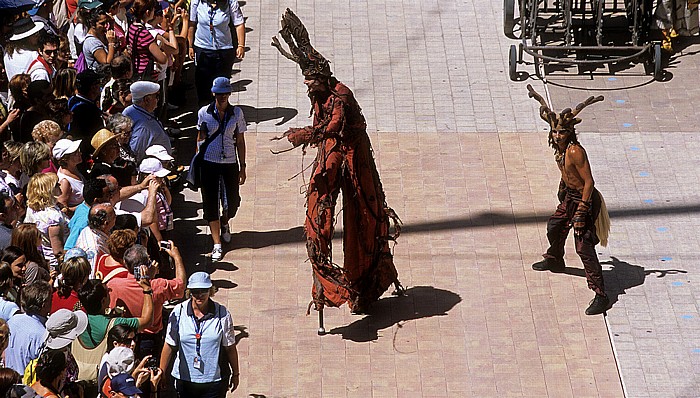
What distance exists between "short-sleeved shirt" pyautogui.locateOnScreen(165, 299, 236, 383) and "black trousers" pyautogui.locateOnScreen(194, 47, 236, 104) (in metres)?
6.25

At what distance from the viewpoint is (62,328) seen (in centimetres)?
756

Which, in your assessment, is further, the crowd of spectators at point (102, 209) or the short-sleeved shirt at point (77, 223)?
the short-sleeved shirt at point (77, 223)

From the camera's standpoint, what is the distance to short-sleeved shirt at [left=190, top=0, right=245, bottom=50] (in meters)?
14.0

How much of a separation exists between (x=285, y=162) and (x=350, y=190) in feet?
11.2

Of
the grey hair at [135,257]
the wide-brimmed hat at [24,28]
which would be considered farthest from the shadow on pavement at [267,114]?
the grey hair at [135,257]

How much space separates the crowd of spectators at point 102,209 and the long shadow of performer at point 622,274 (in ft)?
11.2

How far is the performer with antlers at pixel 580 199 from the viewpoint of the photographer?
10.4 meters

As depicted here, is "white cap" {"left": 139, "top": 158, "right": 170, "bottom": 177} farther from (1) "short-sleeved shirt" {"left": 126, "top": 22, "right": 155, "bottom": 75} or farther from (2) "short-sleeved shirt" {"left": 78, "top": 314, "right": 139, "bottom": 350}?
(1) "short-sleeved shirt" {"left": 126, "top": 22, "right": 155, "bottom": 75}

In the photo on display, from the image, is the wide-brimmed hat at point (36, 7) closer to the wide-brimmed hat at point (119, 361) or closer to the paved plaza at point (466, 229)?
the paved plaza at point (466, 229)

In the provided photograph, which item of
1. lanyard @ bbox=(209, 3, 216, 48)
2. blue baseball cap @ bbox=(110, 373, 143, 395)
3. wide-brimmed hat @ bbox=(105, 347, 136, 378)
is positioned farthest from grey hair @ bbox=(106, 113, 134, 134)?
blue baseball cap @ bbox=(110, 373, 143, 395)

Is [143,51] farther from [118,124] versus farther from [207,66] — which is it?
[118,124]

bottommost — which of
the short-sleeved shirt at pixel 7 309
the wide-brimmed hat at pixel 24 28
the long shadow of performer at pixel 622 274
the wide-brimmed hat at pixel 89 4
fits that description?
the long shadow of performer at pixel 622 274

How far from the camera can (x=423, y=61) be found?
15.7 metres

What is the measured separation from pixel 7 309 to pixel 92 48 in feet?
16.4
